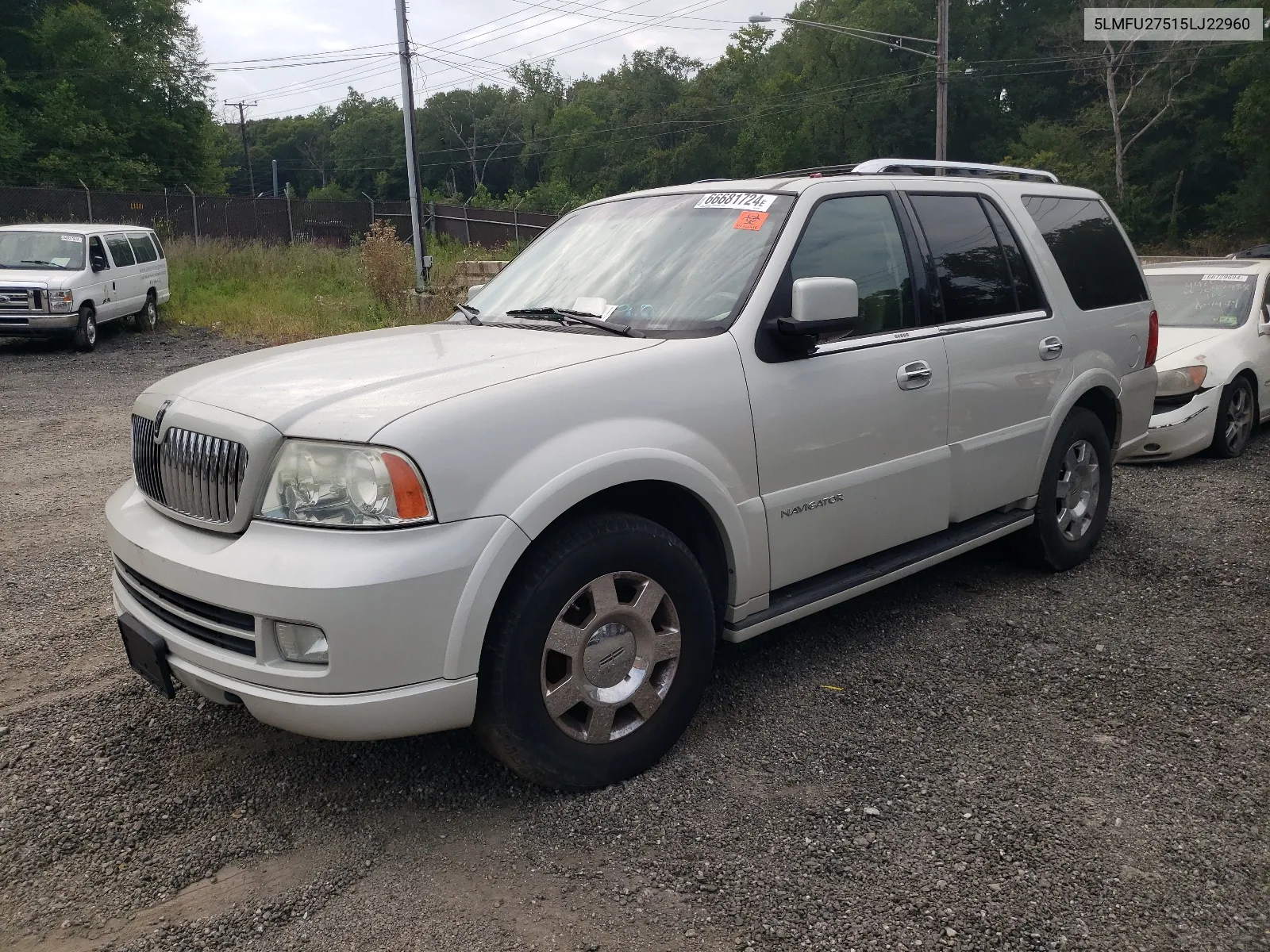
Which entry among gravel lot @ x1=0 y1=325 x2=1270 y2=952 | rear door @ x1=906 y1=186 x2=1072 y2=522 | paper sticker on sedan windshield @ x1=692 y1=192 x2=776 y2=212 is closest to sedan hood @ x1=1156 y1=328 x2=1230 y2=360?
rear door @ x1=906 y1=186 x2=1072 y2=522

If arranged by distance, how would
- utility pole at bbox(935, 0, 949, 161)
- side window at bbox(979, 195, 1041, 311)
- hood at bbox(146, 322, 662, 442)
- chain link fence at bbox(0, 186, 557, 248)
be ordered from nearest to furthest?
hood at bbox(146, 322, 662, 442) < side window at bbox(979, 195, 1041, 311) < chain link fence at bbox(0, 186, 557, 248) < utility pole at bbox(935, 0, 949, 161)

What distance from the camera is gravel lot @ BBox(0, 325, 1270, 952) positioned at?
2.52 metres

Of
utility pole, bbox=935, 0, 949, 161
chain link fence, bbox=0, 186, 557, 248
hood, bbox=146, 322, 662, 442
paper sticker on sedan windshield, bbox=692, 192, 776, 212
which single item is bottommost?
hood, bbox=146, 322, 662, 442

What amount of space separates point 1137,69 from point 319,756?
5539 cm

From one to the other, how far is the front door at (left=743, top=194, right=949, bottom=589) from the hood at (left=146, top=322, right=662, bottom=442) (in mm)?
586

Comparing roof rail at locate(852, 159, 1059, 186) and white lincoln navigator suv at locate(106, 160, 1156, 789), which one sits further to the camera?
roof rail at locate(852, 159, 1059, 186)

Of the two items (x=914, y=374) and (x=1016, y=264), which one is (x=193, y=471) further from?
(x=1016, y=264)

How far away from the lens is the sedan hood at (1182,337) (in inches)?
316

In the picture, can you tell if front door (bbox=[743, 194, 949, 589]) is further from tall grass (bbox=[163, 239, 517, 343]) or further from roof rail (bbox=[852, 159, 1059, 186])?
tall grass (bbox=[163, 239, 517, 343])

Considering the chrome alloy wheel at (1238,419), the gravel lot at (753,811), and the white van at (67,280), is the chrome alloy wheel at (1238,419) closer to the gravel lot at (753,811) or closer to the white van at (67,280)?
the gravel lot at (753,811)

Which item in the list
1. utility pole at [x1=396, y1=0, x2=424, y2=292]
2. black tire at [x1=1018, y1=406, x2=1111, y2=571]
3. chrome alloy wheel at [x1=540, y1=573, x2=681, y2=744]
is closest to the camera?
chrome alloy wheel at [x1=540, y1=573, x2=681, y2=744]

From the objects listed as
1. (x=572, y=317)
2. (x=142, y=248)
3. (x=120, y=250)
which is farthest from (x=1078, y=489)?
(x=142, y=248)

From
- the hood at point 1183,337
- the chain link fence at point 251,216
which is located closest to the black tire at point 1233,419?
the hood at point 1183,337

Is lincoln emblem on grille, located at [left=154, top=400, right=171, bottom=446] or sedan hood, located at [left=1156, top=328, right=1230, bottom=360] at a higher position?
lincoln emblem on grille, located at [left=154, top=400, right=171, bottom=446]
